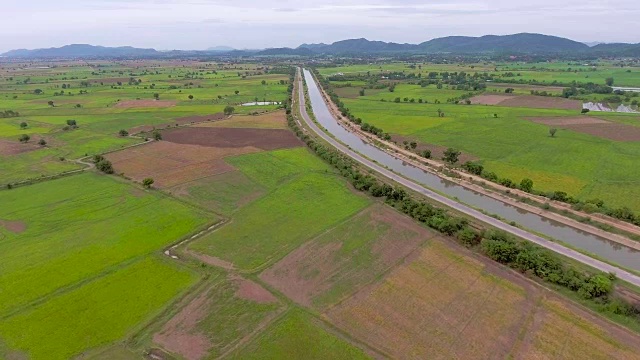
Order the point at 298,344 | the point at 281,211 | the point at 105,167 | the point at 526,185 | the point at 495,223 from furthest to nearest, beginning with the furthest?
the point at 105,167
the point at 526,185
the point at 281,211
the point at 495,223
the point at 298,344

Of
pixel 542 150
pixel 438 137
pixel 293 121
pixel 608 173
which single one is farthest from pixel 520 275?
pixel 293 121

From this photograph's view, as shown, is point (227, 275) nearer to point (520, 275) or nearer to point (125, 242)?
point (125, 242)

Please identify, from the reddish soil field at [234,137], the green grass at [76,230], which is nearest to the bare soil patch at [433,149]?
the reddish soil field at [234,137]

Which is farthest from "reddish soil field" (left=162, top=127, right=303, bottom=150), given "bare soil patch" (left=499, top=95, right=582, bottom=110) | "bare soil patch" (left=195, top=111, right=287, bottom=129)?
"bare soil patch" (left=499, top=95, right=582, bottom=110)

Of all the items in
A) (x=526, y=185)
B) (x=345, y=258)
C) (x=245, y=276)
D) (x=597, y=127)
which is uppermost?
(x=597, y=127)

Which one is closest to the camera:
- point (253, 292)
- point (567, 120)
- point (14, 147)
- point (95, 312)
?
point (95, 312)

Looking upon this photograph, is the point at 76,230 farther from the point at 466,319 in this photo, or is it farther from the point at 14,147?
the point at 14,147

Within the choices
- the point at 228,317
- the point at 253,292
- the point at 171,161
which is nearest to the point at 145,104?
the point at 171,161

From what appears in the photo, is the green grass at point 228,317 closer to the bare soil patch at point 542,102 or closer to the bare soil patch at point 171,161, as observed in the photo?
the bare soil patch at point 171,161
